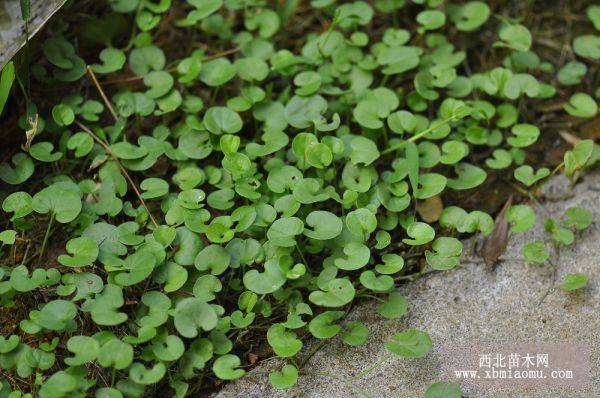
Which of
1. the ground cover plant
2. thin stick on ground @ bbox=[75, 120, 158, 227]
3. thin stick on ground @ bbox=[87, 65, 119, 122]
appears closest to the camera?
the ground cover plant

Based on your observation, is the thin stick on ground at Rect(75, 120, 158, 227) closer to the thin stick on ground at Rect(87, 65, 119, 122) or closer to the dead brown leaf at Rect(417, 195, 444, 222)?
the thin stick on ground at Rect(87, 65, 119, 122)

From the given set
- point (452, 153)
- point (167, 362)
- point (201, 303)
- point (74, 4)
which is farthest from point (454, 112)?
point (74, 4)

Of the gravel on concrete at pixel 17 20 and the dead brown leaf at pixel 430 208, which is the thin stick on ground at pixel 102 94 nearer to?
the gravel on concrete at pixel 17 20

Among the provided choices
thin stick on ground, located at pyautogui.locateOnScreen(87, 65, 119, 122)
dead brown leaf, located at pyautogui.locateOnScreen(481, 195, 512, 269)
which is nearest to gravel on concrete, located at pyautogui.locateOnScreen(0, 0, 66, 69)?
thin stick on ground, located at pyautogui.locateOnScreen(87, 65, 119, 122)

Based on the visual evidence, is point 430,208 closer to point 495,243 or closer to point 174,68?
point 495,243

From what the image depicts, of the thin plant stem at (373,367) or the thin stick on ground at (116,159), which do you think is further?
the thin stick on ground at (116,159)

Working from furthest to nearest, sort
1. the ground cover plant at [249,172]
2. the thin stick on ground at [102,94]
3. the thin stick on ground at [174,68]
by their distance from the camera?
the thin stick on ground at [174,68] → the thin stick on ground at [102,94] → the ground cover plant at [249,172]

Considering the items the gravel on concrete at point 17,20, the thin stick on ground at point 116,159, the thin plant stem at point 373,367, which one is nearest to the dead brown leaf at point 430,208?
the thin plant stem at point 373,367

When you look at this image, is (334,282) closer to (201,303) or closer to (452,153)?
(201,303)
